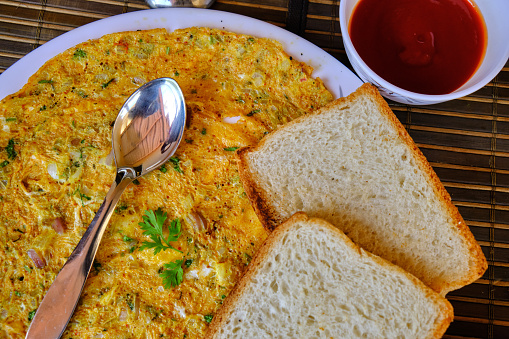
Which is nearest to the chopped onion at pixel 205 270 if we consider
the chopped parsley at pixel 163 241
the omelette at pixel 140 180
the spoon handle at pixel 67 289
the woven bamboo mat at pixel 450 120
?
the omelette at pixel 140 180

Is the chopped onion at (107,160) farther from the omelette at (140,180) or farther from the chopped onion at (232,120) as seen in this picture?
the chopped onion at (232,120)

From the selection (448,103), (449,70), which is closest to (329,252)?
(449,70)

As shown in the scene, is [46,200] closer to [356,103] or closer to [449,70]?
[356,103]

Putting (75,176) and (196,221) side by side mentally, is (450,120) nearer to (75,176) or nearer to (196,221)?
(196,221)

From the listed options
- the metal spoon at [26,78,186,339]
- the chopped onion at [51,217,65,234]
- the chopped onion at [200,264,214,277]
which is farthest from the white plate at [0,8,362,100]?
the chopped onion at [200,264,214,277]

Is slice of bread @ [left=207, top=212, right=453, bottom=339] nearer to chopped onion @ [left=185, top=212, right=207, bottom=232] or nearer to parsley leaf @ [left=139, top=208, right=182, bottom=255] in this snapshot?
chopped onion @ [left=185, top=212, right=207, bottom=232]

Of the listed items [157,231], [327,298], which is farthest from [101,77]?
[327,298]
